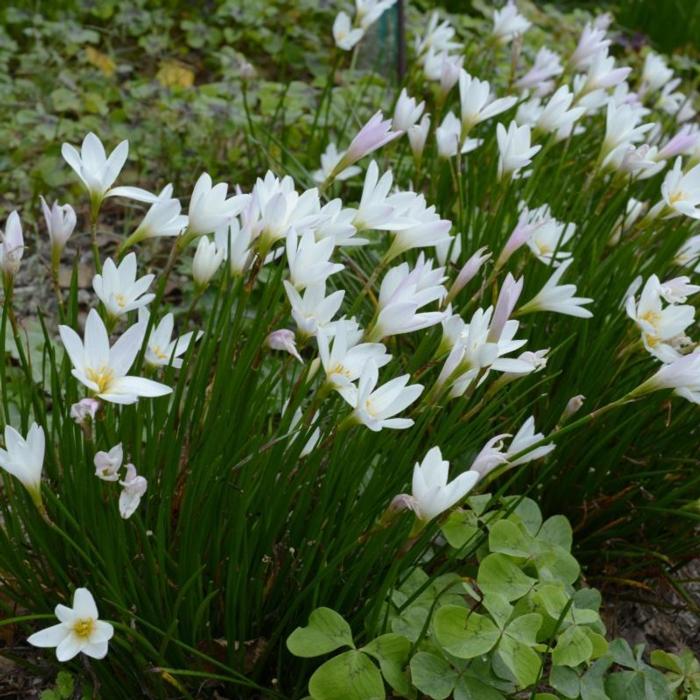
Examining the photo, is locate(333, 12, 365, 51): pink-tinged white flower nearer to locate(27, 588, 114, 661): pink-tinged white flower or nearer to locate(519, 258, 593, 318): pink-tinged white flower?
locate(519, 258, 593, 318): pink-tinged white flower

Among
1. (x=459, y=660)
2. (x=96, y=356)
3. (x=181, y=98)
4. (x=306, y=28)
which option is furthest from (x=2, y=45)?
(x=459, y=660)

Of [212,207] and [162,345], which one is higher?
[212,207]

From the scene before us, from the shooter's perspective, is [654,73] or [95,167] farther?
[654,73]

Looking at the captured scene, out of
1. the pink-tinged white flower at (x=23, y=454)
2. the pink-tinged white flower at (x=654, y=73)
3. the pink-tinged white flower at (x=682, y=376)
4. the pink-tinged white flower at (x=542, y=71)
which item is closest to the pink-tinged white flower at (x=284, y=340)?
the pink-tinged white flower at (x=23, y=454)

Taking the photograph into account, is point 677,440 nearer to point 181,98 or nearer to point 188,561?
point 188,561

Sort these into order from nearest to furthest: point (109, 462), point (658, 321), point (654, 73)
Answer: point (109, 462)
point (658, 321)
point (654, 73)

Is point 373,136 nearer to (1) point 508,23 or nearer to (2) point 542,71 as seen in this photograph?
(2) point 542,71

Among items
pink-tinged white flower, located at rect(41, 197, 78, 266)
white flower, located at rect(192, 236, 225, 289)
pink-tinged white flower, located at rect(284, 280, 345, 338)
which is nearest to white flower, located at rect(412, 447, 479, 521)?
pink-tinged white flower, located at rect(284, 280, 345, 338)

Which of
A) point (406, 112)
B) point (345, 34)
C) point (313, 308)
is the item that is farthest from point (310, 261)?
point (345, 34)
